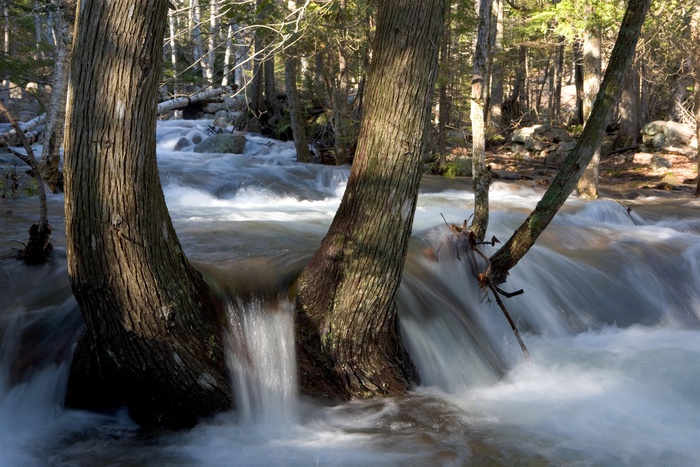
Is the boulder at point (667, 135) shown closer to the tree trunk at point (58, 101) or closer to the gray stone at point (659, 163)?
the gray stone at point (659, 163)

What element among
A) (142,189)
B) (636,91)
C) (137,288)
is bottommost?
(137,288)

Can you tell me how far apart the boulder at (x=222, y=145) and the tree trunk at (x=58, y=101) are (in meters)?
7.84

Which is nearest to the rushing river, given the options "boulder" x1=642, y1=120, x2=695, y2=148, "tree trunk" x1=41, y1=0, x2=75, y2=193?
"tree trunk" x1=41, y1=0, x2=75, y2=193

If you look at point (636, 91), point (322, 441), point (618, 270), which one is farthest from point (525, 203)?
point (636, 91)

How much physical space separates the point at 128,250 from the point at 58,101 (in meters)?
6.57

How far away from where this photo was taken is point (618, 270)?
315 inches

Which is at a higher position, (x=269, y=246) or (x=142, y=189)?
(x=142, y=189)

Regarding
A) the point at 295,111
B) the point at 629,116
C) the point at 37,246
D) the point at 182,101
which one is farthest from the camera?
the point at 629,116

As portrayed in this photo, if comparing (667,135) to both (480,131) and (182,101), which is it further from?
(480,131)

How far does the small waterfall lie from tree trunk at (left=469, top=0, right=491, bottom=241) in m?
2.73

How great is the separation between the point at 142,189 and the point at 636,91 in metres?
20.9

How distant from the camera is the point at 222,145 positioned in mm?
17453

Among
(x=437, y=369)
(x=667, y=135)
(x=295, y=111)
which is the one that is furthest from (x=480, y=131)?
(x=667, y=135)

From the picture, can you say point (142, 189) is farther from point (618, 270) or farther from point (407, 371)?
point (618, 270)
